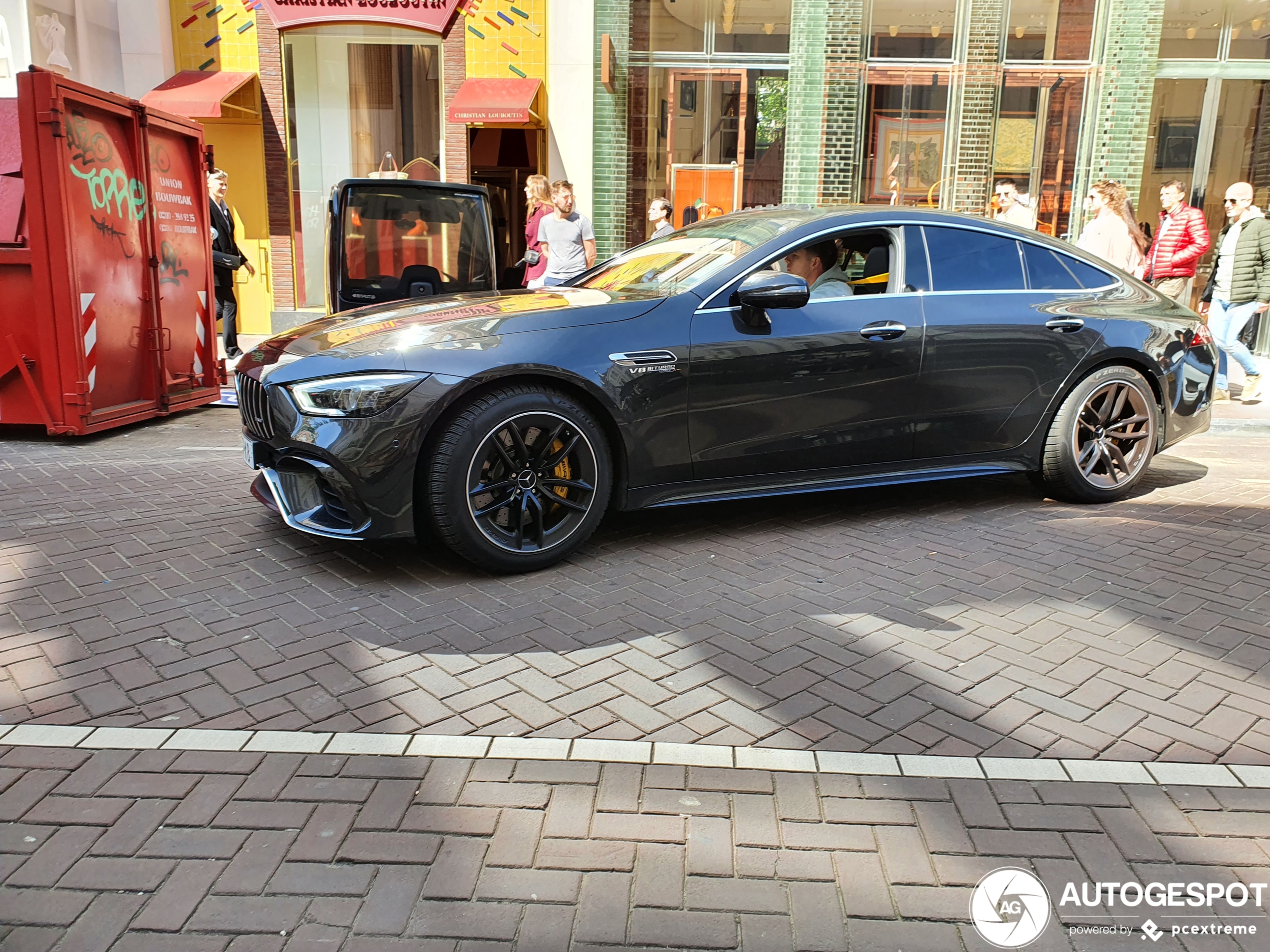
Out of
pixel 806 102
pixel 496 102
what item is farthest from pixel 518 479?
pixel 806 102

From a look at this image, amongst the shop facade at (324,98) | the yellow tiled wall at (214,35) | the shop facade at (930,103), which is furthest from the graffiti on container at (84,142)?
the shop facade at (930,103)

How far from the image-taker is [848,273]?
5.07m

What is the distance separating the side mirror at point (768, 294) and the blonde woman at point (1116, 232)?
6303mm

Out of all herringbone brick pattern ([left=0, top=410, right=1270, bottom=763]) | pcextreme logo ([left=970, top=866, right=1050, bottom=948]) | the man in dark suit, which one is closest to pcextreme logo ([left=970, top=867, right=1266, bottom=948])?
pcextreme logo ([left=970, top=866, right=1050, bottom=948])

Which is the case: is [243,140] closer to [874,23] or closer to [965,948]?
[874,23]

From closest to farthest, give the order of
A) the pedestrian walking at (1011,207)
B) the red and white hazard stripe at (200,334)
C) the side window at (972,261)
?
1. the side window at (972,261)
2. the red and white hazard stripe at (200,334)
3. the pedestrian walking at (1011,207)

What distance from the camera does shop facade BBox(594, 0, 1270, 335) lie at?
1280cm

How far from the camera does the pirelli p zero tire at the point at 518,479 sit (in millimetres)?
4121

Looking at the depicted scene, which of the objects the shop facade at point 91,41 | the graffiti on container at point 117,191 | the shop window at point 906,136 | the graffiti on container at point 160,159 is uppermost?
the shop facade at point 91,41

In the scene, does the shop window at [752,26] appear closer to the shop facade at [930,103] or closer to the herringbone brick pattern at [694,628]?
the shop facade at [930,103]

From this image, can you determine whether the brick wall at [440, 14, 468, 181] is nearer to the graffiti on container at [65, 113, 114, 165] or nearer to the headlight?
the graffiti on container at [65, 113, 114, 165]

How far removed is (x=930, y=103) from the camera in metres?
13.0

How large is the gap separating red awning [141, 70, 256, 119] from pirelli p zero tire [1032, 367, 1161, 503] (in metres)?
10.9

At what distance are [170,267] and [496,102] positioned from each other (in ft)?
18.5
